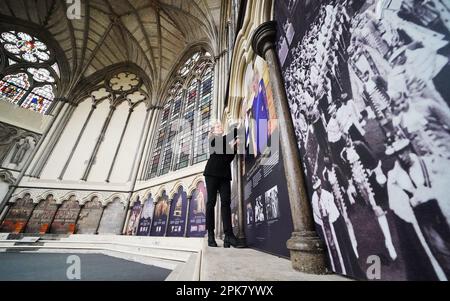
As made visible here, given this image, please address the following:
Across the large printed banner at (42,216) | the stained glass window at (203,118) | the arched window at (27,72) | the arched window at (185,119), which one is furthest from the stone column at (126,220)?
the arched window at (27,72)

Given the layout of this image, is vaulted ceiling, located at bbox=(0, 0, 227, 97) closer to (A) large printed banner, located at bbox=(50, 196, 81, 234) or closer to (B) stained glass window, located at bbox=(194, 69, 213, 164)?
(B) stained glass window, located at bbox=(194, 69, 213, 164)

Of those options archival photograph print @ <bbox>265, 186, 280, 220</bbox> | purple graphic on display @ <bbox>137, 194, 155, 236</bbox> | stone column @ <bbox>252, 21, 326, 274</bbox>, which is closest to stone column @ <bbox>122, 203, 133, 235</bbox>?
purple graphic on display @ <bbox>137, 194, 155, 236</bbox>

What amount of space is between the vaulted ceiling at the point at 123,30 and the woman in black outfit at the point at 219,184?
26.3 ft

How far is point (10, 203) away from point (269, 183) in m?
10.5

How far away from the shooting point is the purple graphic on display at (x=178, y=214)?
5.37m

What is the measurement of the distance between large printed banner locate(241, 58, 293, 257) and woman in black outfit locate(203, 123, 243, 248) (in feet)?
0.78

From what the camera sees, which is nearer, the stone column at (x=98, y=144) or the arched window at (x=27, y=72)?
the stone column at (x=98, y=144)

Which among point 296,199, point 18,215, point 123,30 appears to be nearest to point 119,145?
point 18,215

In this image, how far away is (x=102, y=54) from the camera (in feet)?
36.6

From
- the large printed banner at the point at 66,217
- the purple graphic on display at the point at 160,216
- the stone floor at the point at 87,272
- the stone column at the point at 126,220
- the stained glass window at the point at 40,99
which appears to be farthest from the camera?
the stained glass window at the point at 40,99

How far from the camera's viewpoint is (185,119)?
775 centimetres

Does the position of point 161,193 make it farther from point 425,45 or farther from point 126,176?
point 425,45

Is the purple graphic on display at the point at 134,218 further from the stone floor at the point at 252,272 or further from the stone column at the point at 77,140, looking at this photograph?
the stone floor at the point at 252,272

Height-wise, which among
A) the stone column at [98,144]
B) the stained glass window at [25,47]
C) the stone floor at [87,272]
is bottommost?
the stone floor at [87,272]
